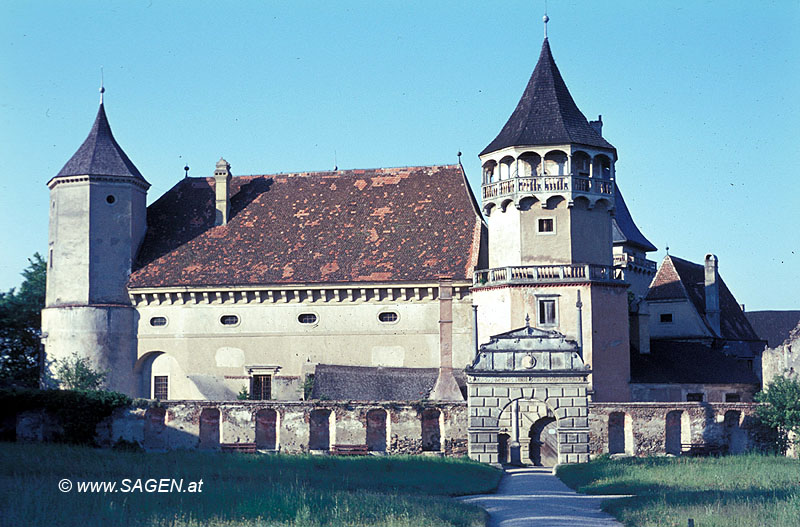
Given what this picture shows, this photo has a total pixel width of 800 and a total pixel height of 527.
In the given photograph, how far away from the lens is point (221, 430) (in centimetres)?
4541

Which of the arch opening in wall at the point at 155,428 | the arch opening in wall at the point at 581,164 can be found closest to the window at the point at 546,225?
the arch opening in wall at the point at 581,164

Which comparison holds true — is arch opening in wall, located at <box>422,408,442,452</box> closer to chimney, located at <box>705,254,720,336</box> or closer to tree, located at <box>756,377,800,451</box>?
tree, located at <box>756,377,800,451</box>

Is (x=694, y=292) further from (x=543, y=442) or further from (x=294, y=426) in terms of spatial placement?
(x=294, y=426)

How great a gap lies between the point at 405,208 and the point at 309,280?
662 centimetres

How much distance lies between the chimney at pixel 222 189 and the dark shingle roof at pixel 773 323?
162 ft

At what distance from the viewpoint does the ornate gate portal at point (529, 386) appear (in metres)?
42.1

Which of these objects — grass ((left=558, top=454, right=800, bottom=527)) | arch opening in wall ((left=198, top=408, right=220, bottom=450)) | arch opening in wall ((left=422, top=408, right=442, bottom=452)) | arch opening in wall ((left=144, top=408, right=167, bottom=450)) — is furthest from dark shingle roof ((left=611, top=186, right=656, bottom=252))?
arch opening in wall ((left=144, top=408, right=167, bottom=450))

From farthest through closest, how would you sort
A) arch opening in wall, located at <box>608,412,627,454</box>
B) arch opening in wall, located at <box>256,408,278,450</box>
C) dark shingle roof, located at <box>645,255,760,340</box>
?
dark shingle roof, located at <box>645,255,760,340</box>, arch opening in wall, located at <box>256,408,278,450</box>, arch opening in wall, located at <box>608,412,627,454</box>

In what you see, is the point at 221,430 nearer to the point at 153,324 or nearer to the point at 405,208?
the point at 153,324

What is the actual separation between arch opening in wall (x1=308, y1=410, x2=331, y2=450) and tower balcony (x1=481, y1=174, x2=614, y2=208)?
12887mm

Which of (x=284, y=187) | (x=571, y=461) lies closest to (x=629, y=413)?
(x=571, y=461)

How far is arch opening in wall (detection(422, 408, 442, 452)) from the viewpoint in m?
45.1

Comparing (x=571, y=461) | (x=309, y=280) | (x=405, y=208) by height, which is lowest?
(x=571, y=461)

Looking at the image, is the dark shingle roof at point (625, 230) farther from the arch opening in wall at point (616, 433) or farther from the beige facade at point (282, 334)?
the arch opening in wall at point (616, 433)
